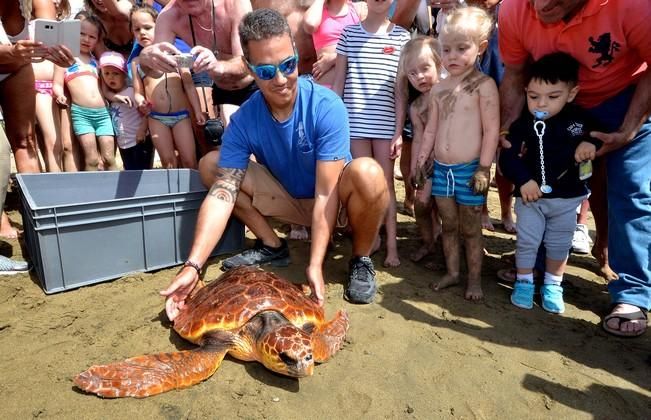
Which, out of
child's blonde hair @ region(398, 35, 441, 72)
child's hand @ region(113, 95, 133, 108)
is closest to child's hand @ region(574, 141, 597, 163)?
child's blonde hair @ region(398, 35, 441, 72)

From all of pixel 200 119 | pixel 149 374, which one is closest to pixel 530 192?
pixel 149 374

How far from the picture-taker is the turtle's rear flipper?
1.71m

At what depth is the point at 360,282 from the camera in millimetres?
2643

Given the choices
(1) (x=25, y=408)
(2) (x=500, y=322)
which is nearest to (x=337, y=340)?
(2) (x=500, y=322)

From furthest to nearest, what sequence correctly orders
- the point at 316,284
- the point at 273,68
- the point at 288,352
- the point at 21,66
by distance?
the point at 21,66, the point at 316,284, the point at 273,68, the point at 288,352

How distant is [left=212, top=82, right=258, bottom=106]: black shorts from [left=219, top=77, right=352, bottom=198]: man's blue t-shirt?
34.6 inches

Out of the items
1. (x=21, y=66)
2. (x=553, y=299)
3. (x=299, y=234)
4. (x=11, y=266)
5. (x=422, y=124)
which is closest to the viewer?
(x=553, y=299)

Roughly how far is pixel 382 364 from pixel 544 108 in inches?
68.4

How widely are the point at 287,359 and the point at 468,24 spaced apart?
2.10 meters

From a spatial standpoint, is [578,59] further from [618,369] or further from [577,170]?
[618,369]

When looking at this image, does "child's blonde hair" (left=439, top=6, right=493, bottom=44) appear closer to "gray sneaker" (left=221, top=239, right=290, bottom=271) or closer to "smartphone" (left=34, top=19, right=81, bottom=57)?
"gray sneaker" (left=221, top=239, right=290, bottom=271)

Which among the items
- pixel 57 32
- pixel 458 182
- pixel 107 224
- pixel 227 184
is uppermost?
pixel 57 32

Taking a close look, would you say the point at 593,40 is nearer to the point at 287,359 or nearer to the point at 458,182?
the point at 458,182

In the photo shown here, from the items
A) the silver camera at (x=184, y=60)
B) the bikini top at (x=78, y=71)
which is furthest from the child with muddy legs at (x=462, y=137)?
the bikini top at (x=78, y=71)
